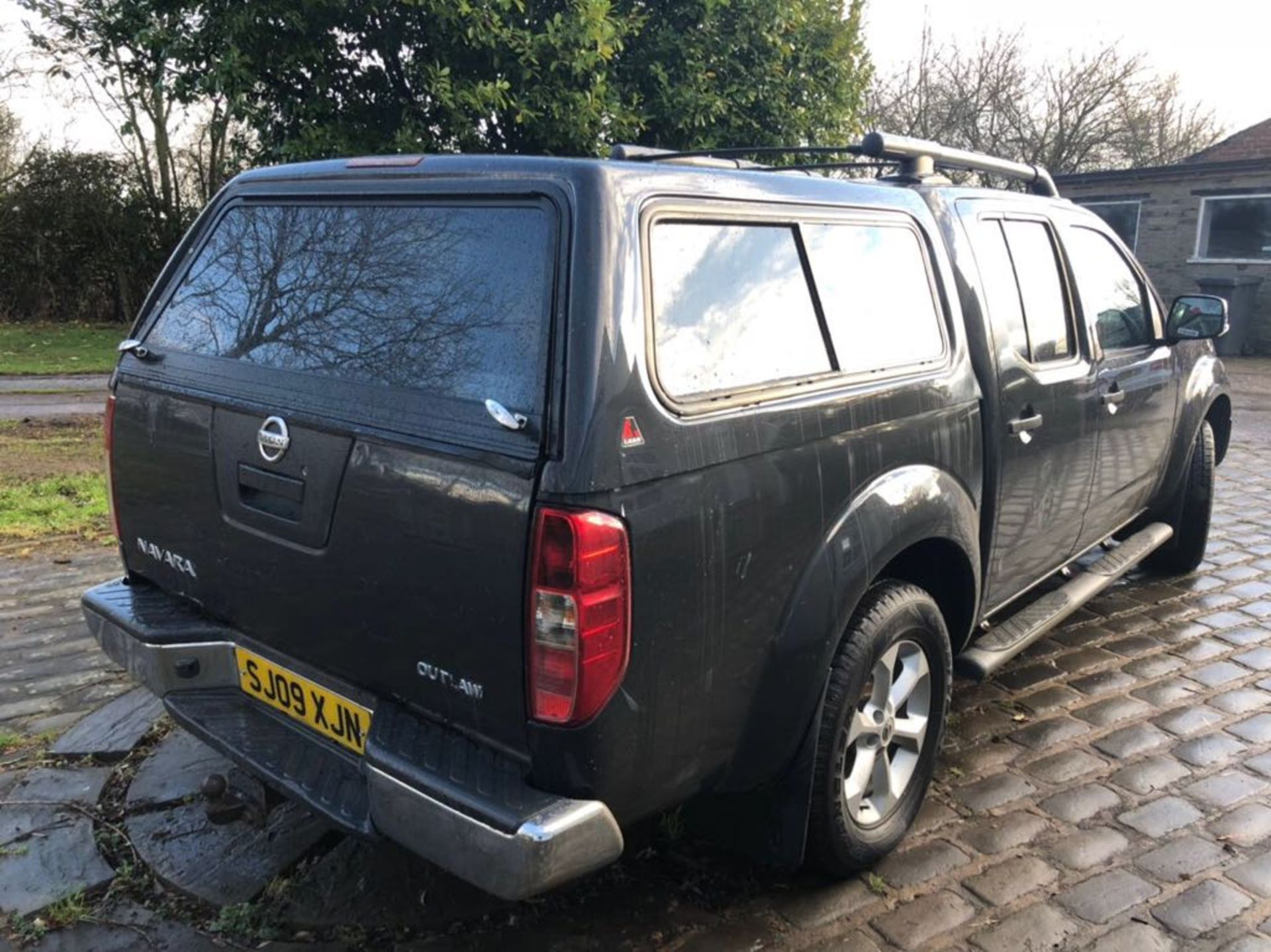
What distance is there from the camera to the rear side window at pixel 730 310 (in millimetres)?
2211

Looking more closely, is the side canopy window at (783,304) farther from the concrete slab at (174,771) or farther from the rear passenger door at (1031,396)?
the concrete slab at (174,771)

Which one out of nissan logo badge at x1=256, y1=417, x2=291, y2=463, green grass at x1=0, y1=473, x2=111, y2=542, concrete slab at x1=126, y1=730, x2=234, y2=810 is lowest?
concrete slab at x1=126, y1=730, x2=234, y2=810

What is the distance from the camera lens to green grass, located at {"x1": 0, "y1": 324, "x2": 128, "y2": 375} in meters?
13.2

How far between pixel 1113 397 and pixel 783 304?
2241mm

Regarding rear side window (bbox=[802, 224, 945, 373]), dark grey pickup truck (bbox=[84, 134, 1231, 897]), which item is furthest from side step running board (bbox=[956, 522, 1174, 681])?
rear side window (bbox=[802, 224, 945, 373])

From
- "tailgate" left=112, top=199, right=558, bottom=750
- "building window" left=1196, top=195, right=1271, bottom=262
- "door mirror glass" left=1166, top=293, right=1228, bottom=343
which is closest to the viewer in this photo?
"tailgate" left=112, top=199, right=558, bottom=750

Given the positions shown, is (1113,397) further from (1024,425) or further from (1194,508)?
(1194,508)

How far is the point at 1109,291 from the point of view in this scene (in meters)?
4.42

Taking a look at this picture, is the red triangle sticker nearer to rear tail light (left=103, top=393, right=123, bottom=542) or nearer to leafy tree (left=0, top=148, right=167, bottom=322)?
rear tail light (left=103, top=393, right=123, bottom=542)

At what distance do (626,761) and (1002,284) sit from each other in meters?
2.39

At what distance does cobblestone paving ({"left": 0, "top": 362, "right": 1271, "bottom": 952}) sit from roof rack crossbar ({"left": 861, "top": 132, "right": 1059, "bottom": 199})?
210cm

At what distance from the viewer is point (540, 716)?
2020 mm

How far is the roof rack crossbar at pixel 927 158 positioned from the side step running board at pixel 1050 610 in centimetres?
169

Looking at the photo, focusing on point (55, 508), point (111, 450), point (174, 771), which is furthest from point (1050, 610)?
point (55, 508)
